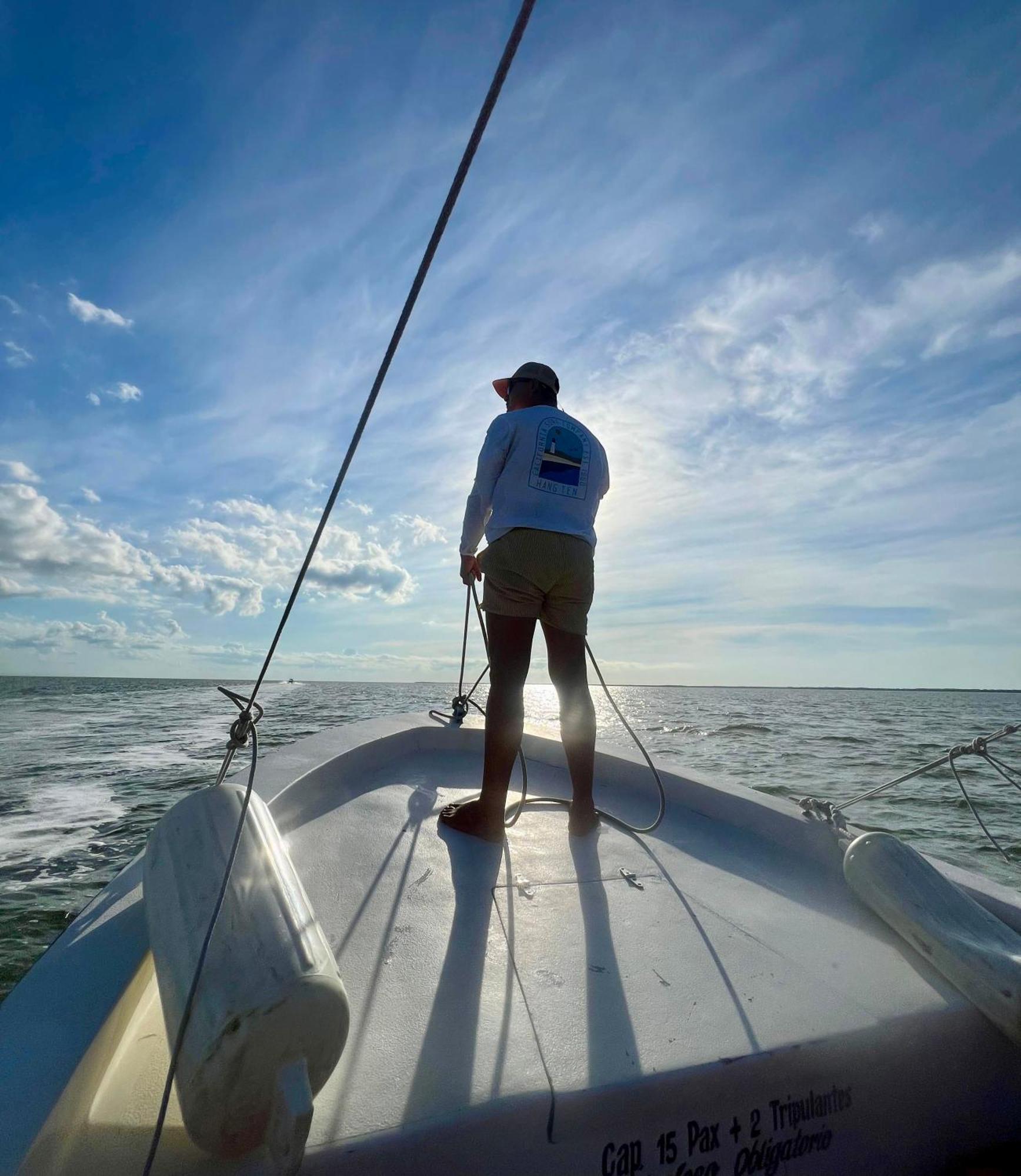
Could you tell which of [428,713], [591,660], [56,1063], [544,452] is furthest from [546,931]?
[428,713]

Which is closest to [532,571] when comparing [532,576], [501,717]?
[532,576]

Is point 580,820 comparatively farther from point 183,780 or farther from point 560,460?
point 183,780

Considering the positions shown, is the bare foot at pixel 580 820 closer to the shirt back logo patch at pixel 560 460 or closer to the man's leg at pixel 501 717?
the man's leg at pixel 501 717

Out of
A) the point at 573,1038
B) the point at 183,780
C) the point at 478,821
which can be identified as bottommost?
the point at 183,780

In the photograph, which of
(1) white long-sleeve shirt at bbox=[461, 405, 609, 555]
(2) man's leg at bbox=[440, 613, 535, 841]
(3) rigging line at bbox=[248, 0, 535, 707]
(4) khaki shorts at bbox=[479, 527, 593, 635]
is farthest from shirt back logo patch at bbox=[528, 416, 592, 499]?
(3) rigging line at bbox=[248, 0, 535, 707]

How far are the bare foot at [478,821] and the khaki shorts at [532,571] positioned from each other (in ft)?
2.02

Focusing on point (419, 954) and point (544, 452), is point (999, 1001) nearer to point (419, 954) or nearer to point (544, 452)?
point (419, 954)

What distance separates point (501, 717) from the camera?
1974 millimetres

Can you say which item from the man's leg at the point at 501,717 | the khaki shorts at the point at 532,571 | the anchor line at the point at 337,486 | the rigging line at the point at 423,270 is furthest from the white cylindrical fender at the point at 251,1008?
the khaki shorts at the point at 532,571

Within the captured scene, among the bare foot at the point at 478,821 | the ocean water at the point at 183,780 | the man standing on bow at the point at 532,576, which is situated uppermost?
the man standing on bow at the point at 532,576

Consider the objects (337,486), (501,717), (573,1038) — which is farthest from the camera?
(501,717)

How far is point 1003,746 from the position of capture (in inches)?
442

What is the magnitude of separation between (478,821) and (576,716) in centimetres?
45

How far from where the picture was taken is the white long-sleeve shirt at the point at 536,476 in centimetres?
205
